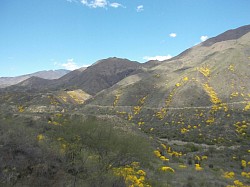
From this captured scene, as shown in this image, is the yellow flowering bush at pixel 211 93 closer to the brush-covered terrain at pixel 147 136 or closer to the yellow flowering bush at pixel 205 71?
the brush-covered terrain at pixel 147 136

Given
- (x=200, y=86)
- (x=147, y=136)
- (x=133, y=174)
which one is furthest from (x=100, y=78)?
(x=133, y=174)

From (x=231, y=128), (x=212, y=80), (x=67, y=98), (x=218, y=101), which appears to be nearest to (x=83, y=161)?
(x=231, y=128)

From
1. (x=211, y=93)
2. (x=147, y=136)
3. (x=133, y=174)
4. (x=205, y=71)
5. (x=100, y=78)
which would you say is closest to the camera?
(x=133, y=174)

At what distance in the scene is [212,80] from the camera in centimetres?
7762

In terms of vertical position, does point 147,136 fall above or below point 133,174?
below

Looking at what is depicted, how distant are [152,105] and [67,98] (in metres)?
57.1

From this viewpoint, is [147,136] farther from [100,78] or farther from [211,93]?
[100,78]

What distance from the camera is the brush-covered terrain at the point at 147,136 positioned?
1545 centimetres

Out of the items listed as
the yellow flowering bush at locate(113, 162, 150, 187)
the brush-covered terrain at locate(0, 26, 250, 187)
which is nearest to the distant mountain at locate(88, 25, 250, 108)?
the brush-covered terrain at locate(0, 26, 250, 187)

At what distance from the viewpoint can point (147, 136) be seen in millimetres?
39344

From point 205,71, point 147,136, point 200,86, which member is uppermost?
point 205,71

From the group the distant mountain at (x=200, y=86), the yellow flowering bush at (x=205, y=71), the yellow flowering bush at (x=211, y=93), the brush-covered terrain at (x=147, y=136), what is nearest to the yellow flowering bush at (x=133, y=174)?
the brush-covered terrain at (x=147, y=136)

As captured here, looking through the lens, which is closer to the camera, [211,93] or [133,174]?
[133,174]

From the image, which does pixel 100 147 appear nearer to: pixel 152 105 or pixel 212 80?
pixel 152 105
